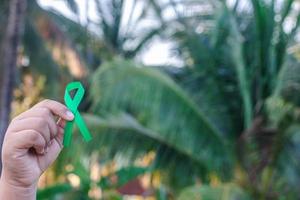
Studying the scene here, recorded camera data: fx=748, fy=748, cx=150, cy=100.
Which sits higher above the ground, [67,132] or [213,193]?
[67,132]

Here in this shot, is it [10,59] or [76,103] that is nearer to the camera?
[76,103]

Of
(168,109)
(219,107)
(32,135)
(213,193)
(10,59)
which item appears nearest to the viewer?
(32,135)

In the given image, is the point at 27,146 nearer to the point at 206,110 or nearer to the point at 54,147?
the point at 54,147

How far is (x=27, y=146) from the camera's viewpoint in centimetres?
212

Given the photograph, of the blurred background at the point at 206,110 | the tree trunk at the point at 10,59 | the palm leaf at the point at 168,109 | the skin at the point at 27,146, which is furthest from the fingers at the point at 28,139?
the tree trunk at the point at 10,59

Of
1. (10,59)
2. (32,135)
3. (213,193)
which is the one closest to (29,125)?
(32,135)

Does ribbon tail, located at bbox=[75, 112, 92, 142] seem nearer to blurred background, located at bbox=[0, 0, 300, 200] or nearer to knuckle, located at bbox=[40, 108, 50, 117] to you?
knuckle, located at bbox=[40, 108, 50, 117]

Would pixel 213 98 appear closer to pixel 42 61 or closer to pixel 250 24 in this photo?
pixel 250 24

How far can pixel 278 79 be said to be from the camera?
759cm

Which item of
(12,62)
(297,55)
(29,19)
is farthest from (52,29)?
(297,55)

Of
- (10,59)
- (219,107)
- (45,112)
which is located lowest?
(219,107)

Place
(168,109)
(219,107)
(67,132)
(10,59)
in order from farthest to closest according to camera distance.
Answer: (10,59)
(219,107)
(168,109)
(67,132)

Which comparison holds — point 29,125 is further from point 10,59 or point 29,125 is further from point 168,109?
point 10,59

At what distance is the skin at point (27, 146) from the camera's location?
2.12 meters
